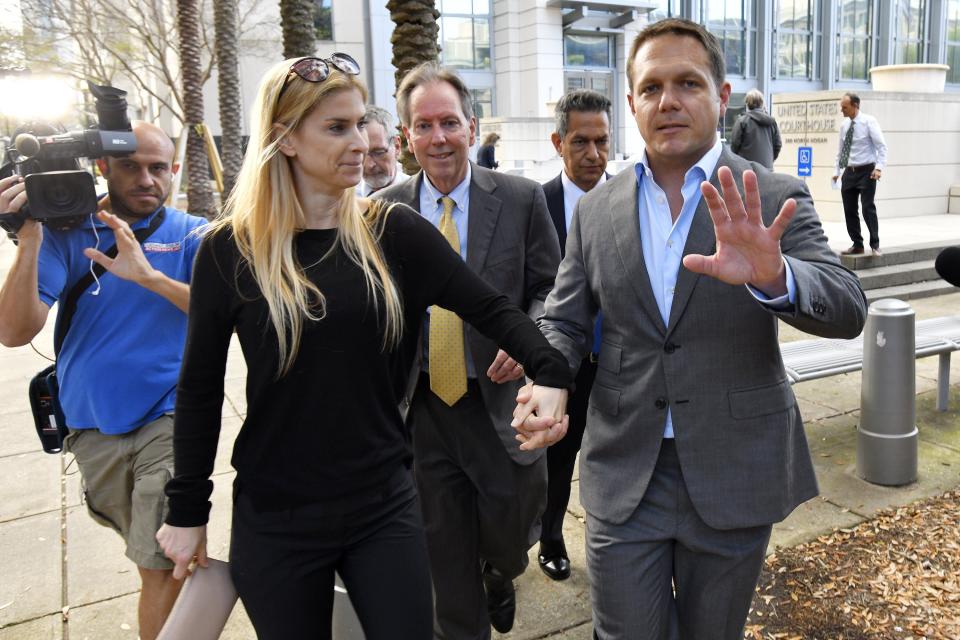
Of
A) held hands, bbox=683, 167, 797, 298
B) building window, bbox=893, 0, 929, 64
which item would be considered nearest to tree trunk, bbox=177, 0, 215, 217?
held hands, bbox=683, 167, 797, 298

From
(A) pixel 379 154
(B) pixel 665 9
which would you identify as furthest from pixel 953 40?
(A) pixel 379 154

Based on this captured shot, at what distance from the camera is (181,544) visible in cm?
221

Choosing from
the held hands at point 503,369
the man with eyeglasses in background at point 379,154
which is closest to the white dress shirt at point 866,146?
the man with eyeglasses in background at point 379,154

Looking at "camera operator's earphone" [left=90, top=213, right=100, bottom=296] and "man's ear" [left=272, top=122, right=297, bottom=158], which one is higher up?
"man's ear" [left=272, top=122, right=297, bottom=158]

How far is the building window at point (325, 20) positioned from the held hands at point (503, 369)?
31.0 meters

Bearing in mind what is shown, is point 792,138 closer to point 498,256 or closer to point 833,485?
point 833,485

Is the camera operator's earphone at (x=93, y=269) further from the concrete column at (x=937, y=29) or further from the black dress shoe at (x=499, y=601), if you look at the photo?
the concrete column at (x=937, y=29)

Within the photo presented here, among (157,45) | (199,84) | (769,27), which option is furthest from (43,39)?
(769,27)

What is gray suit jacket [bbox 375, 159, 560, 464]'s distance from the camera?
10.2ft

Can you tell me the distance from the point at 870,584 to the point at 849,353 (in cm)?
243

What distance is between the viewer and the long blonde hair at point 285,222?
7.04 feet

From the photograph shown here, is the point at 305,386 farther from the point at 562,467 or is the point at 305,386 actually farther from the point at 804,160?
the point at 804,160

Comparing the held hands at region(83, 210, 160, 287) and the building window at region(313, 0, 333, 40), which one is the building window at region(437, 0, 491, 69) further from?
the held hands at region(83, 210, 160, 287)

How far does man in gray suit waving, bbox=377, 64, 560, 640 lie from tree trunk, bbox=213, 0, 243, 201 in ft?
43.4
